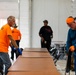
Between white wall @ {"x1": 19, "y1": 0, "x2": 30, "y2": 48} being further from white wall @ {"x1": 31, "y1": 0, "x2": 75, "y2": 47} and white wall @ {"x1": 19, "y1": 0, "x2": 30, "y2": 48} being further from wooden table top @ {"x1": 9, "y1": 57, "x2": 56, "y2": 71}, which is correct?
wooden table top @ {"x1": 9, "y1": 57, "x2": 56, "y2": 71}

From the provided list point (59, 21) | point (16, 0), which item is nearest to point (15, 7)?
point (16, 0)

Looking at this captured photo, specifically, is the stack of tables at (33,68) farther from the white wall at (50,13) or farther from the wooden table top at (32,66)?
the white wall at (50,13)

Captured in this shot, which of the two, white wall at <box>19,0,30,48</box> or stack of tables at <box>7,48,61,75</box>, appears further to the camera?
white wall at <box>19,0,30,48</box>

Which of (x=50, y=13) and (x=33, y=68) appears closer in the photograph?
(x=33, y=68)

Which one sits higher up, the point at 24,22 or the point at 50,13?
the point at 50,13

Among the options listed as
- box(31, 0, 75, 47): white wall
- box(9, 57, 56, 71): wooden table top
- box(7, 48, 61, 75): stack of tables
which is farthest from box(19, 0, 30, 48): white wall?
box(9, 57, 56, 71): wooden table top

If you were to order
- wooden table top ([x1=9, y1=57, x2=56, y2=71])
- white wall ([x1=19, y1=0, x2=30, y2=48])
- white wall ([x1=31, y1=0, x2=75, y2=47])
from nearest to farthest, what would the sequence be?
wooden table top ([x1=9, y1=57, x2=56, y2=71]), white wall ([x1=19, y1=0, x2=30, y2=48]), white wall ([x1=31, y1=0, x2=75, y2=47])

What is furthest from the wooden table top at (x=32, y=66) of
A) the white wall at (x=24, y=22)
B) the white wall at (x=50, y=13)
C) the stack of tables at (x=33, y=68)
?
the white wall at (x=50, y=13)

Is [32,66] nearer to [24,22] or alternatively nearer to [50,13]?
[24,22]

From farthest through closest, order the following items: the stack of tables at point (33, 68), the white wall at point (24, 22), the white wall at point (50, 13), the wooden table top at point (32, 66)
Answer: the white wall at point (50, 13), the white wall at point (24, 22), the wooden table top at point (32, 66), the stack of tables at point (33, 68)

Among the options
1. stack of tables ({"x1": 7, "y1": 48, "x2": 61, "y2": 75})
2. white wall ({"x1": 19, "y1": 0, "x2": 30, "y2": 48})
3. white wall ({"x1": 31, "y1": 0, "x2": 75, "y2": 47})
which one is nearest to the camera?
stack of tables ({"x1": 7, "y1": 48, "x2": 61, "y2": 75})

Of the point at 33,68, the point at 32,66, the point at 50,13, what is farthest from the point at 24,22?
the point at 33,68

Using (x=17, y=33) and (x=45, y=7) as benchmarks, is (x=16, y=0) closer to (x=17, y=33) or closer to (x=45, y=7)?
(x=45, y=7)

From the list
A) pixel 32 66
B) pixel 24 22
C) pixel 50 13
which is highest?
pixel 50 13
